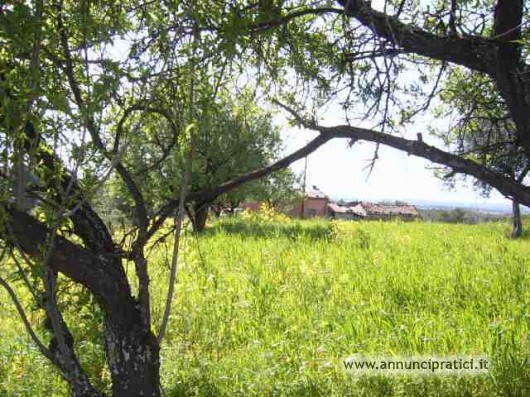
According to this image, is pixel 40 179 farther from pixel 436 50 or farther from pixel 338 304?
pixel 338 304

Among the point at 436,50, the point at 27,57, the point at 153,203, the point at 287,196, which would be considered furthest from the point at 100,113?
the point at 287,196

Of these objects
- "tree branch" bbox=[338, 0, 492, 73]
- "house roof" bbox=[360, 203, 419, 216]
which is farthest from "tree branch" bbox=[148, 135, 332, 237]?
"house roof" bbox=[360, 203, 419, 216]

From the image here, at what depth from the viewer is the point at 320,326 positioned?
4.03m

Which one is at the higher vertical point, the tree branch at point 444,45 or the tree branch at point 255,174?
the tree branch at point 444,45

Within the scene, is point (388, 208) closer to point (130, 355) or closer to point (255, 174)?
point (255, 174)

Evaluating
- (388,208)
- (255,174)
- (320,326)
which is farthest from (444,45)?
(388,208)

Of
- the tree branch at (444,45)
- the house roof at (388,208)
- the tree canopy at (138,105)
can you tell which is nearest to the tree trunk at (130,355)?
the tree canopy at (138,105)

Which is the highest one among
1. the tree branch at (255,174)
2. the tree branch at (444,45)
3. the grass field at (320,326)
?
the tree branch at (444,45)

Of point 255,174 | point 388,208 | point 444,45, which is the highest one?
point 444,45

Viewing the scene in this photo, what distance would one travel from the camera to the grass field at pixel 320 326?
3.14 meters

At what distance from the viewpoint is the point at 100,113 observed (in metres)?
1.87

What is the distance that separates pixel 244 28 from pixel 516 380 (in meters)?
2.83

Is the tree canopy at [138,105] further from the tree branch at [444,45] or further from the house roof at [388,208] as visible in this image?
the house roof at [388,208]

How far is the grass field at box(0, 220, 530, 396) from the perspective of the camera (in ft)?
10.3
